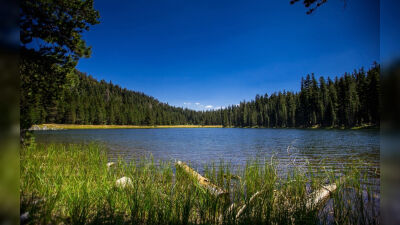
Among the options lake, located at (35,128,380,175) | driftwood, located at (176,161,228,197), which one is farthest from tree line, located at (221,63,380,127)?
driftwood, located at (176,161,228,197)

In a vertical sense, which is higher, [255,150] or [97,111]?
[97,111]

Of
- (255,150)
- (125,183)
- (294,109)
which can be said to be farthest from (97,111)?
(294,109)

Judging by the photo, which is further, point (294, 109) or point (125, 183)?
point (294, 109)

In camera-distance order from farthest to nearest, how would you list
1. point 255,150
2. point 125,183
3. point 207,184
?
point 255,150 < point 207,184 < point 125,183

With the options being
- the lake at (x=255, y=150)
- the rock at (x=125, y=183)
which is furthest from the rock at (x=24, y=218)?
the lake at (x=255, y=150)

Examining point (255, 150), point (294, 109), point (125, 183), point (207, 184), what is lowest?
point (255, 150)

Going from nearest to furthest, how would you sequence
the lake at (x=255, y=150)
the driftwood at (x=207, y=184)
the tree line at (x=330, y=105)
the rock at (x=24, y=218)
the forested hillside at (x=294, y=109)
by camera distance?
1. the rock at (x=24, y=218)
2. the driftwood at (x=207, y=184)
3. the lake at (x=255, y=150)
4. the forested hillside at (x=294, y=109)
5. the tree line at (x=330, y=105)

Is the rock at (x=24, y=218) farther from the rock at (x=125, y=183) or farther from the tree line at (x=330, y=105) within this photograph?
the tree line at (x=330, y=105)

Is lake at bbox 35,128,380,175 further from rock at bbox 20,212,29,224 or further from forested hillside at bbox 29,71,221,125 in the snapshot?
forested hillside at bbox 29,71,221,125

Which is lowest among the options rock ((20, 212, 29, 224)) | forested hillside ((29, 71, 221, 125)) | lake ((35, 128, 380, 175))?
lake ((35, 128, 380, 175))

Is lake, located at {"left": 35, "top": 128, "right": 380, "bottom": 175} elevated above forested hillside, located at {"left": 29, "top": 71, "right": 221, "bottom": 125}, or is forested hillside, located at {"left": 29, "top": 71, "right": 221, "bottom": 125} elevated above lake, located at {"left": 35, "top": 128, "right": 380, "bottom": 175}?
forested hillside, located at {"left": 29, "top": 71, "right": 221, "bottom": 125}

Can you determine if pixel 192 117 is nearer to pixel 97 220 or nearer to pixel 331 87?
pixel 331 87

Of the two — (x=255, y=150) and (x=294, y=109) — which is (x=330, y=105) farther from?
(x=255, y=150)

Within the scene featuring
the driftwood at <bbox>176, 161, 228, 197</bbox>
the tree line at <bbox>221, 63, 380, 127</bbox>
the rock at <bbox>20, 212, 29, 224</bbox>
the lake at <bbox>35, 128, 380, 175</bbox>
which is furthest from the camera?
the tree line at <bbox>221, 63, 380, 127</bbox>
